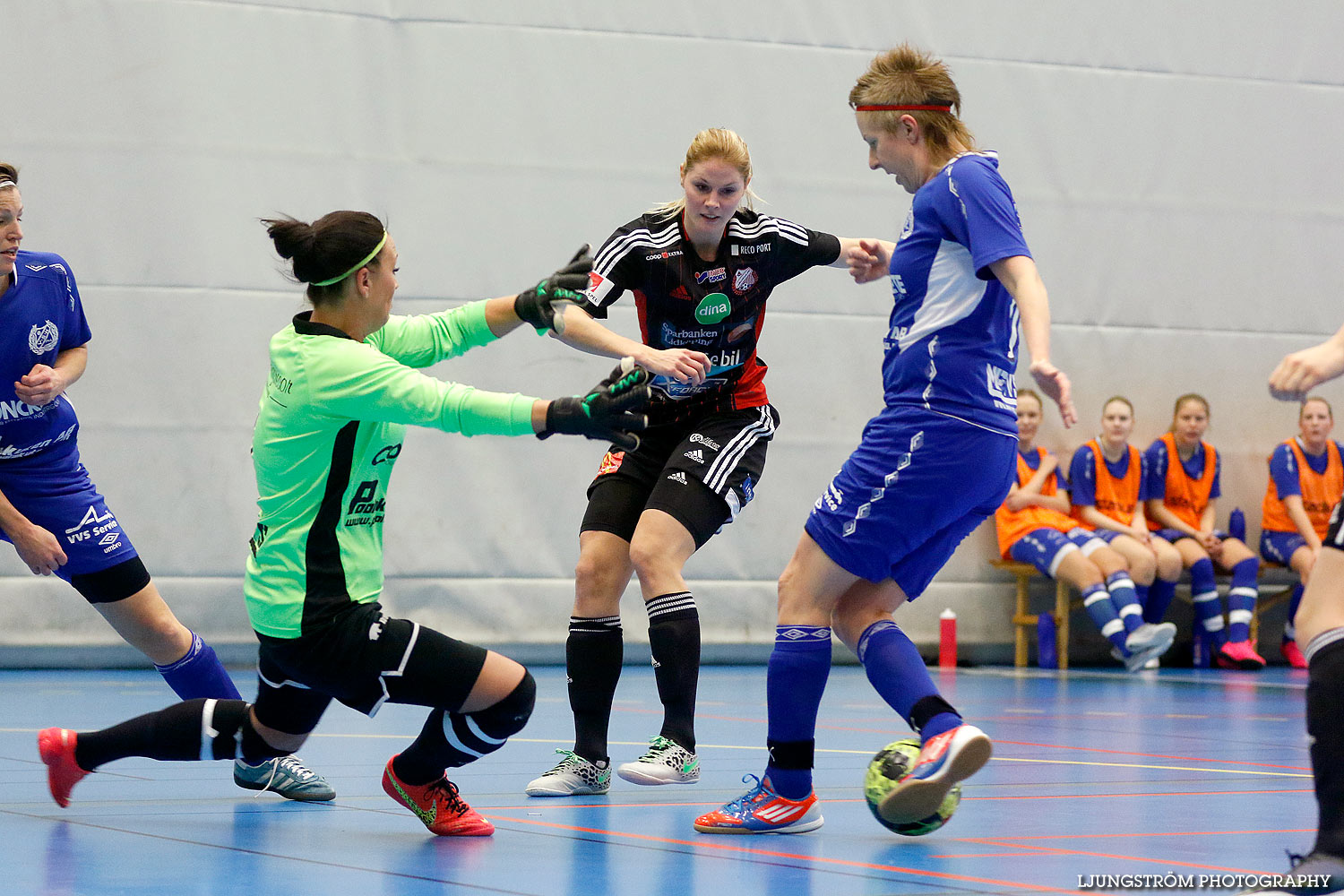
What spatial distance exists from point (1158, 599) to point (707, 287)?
6.88 m

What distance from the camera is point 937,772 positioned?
3496mm

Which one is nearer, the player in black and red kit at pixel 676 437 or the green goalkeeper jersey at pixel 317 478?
the green goalkeeper jersey at pixel 317 478

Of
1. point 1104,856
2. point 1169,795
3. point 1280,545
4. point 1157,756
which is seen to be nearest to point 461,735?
point 1104,856

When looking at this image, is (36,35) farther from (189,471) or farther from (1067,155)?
(1067,155)

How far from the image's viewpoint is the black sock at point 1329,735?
8.95 ft

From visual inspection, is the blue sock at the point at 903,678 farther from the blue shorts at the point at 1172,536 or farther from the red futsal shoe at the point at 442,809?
the blue shorts at the point at 1172,536

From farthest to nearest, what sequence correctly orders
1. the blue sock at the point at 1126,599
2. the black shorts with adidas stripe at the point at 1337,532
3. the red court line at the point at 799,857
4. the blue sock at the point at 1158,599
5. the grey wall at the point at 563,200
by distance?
Result: the blue sock at the point at 1158,599 → the blue sock at the point at 1126,599 → the grey wall at the point at 563,200 → the red court line at the point at 799,857 → the black shorts with adidas stripe at the point at 1337,532

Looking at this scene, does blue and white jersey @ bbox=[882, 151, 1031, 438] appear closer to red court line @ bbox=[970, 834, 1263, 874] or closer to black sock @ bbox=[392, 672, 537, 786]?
red court line @ bbox=[970, 834, 1263, 874]

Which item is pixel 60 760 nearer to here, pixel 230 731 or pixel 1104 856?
pixel 230 731

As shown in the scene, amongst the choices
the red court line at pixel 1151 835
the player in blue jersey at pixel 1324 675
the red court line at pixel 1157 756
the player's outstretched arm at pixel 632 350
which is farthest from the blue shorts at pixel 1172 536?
the player in blue jersey at pixel 1324 675

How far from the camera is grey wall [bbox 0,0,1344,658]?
9438 millimetres

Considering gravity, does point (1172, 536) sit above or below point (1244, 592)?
above

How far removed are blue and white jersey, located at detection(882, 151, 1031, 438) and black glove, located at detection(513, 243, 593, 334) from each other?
2.63 ft

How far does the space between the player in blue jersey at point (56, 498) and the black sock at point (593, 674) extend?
102 centimetres
